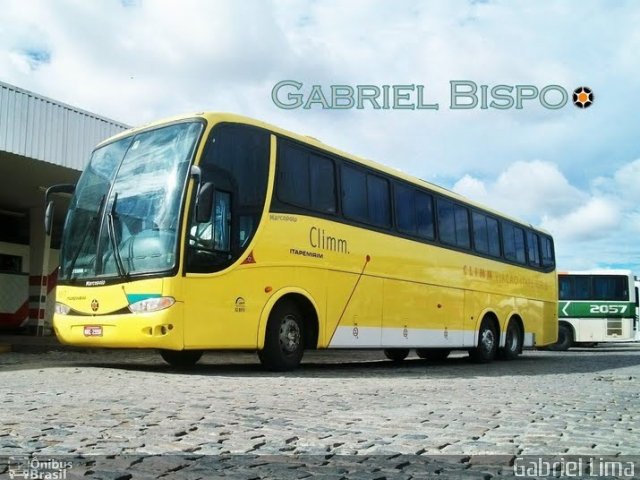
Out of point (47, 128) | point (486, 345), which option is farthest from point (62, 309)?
point (486, 345)

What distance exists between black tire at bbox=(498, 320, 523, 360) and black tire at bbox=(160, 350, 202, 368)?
8.85m

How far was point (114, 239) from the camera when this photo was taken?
918 centimetres

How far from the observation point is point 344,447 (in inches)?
170

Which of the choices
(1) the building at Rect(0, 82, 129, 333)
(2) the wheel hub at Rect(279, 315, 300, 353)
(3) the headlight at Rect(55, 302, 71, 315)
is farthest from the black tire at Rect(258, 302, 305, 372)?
(1) the building at Rect(0, 82, 129, 333)

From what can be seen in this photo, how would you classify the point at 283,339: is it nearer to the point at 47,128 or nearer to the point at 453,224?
the point at 453,224

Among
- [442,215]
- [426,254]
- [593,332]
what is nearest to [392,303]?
[426,254]

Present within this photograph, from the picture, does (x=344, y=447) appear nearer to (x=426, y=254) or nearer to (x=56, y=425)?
(x=56, y=425)

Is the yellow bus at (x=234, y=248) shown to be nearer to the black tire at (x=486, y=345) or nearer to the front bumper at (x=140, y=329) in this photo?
the front bumper at (x=140, y=329)

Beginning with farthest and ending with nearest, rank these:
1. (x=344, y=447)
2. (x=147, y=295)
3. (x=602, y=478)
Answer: (x=147, y=295) < (x=344, y=447) < (x=602, y=478)

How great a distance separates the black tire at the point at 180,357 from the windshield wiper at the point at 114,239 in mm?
2225

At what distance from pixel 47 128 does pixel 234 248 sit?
8320 millimetres

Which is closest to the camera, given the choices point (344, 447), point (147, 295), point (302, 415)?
point (344, 447)

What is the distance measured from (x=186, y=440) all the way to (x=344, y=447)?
1.01 meters

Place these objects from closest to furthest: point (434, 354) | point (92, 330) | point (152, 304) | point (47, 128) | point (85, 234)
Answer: point (152, 304) → point (92, 330) → point (85, 234) → point (47, 128) → point (434, 354)
